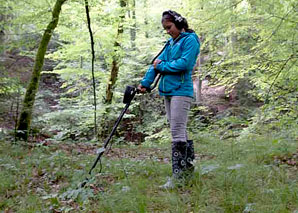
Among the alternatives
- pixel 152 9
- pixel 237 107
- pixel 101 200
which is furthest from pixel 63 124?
pixel 101 200

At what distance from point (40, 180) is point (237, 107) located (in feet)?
36.8

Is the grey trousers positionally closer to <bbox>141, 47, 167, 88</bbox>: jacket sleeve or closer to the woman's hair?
<bbox>141, 47, 167, 88</bbox>: jacket sleeve

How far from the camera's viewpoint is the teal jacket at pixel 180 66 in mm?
3291

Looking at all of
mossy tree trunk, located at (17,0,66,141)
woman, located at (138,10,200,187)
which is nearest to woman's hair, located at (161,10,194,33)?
woman, located at (138,10,200,187)

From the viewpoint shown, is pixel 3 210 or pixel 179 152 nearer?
pixel 3 210

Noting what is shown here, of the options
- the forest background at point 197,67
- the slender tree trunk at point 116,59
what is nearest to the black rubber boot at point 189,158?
the forest background at point 197,67

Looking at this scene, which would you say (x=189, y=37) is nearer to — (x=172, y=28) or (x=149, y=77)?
(x=172, y=28)

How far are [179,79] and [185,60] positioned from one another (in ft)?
0.79

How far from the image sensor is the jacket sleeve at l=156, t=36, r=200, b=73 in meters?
3.27

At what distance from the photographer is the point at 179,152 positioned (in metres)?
3.39

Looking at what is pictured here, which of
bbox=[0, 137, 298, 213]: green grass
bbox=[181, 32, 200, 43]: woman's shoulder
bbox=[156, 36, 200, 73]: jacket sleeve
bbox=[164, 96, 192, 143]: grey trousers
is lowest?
bbox=[0, 137, 298, 213]: green grass

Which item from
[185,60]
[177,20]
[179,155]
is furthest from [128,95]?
[177,20]

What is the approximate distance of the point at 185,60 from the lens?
3.27 meters

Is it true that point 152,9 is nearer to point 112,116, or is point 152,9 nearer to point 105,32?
point 105,32
